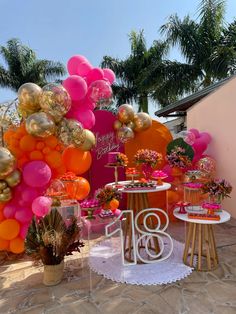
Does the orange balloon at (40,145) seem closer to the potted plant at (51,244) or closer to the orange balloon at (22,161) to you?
the orange balloon at (22,161)

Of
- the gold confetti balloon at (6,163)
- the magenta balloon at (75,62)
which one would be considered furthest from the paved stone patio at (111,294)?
the magenta balloon at (75,62)

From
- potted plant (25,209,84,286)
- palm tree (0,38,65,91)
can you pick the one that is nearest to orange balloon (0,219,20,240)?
potted plant (25,209,84,286)

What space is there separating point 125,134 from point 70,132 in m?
1.34

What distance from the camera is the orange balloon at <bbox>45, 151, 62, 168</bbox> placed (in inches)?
138

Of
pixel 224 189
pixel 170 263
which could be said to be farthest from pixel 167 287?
pixel 224 189

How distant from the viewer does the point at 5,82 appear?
15.5 meters

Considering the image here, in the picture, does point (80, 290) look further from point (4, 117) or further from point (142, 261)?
point (4, 117)

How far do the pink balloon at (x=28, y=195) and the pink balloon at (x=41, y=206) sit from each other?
112 millimetres

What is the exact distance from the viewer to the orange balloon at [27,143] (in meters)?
3.42

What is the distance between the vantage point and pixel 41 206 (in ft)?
10.4

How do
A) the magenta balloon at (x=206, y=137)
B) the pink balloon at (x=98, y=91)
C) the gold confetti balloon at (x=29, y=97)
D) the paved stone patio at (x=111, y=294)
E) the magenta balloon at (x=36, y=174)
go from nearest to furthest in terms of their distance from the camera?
the paved stone patio at (x=111, y=294)
the magenta balloon at (x=36, y=174)
the gold confetti balloon at (x=29, y=97)
the pink balloon at (x=98, y=91)
the magenta balloon at (x=206, y=137)

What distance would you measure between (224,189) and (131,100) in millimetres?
12742

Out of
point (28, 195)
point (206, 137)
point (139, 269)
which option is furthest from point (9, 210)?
point (206, 137)

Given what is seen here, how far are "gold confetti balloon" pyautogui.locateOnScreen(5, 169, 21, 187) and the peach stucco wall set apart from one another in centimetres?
387
